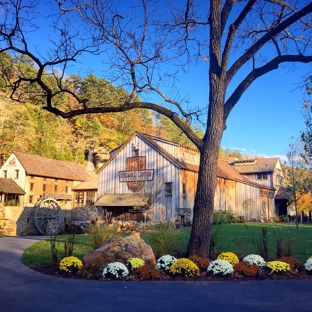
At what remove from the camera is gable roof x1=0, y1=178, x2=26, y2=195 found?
34688 mm

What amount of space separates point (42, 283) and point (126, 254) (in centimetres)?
226

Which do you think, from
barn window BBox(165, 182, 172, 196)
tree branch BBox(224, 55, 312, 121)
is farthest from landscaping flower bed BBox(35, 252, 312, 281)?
barn window BBox(165, 182, 172, 196)

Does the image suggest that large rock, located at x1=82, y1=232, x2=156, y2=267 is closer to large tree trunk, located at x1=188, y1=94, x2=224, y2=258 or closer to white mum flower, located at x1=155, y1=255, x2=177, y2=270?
white mum flower, located at x1=155, y1=255, x2=177, y2=270

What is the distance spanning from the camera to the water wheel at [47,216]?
29.7 metres

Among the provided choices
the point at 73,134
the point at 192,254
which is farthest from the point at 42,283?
the point at 73,134

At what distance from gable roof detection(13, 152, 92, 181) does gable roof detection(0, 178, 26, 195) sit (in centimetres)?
180

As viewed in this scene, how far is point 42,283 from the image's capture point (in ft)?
24.2

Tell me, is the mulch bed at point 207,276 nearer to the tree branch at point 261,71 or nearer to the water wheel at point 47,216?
the tree branch at point 261,71

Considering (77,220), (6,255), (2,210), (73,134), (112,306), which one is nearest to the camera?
(112,306)

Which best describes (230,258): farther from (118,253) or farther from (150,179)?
(150,179)

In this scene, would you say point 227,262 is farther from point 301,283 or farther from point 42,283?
point 42,283

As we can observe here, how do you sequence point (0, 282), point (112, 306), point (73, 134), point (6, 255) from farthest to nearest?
point (73, 134) < point (6, 255) < point (0, 282) < point (112, 306)

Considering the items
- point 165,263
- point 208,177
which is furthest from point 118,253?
point 208,177

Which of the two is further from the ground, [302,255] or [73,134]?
[73,134]
